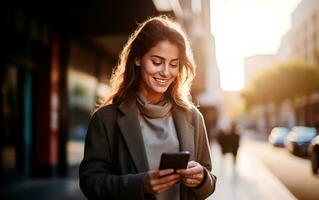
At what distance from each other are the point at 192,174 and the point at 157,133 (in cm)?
27

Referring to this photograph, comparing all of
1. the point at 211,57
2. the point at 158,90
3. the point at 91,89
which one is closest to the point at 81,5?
the point at 91,89

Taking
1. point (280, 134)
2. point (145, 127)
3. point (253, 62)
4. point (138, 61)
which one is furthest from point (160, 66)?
point (280, 134)

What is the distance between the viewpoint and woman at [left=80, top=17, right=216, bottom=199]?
209cm

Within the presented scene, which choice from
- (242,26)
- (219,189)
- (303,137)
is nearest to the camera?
(242,26)

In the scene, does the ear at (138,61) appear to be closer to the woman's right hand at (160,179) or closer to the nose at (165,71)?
the nose at (165,71)

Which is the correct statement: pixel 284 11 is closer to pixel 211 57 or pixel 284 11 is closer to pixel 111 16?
pixel 111 16

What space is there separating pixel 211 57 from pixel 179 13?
1258 inches

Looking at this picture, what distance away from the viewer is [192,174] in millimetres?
1983

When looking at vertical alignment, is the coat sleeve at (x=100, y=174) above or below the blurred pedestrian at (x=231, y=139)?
above

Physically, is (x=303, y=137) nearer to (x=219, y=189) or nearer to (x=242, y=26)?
(x=219, y=189)

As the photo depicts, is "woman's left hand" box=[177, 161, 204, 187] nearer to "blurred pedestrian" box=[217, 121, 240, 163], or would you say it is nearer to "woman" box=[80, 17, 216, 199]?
"woman" box=[80, 17, 216, 199]

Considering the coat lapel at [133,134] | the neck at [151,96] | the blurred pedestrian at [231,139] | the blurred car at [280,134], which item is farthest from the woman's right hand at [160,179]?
the blurred car at [280,134]

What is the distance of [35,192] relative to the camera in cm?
939

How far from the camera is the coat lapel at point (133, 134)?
209 centimetres
